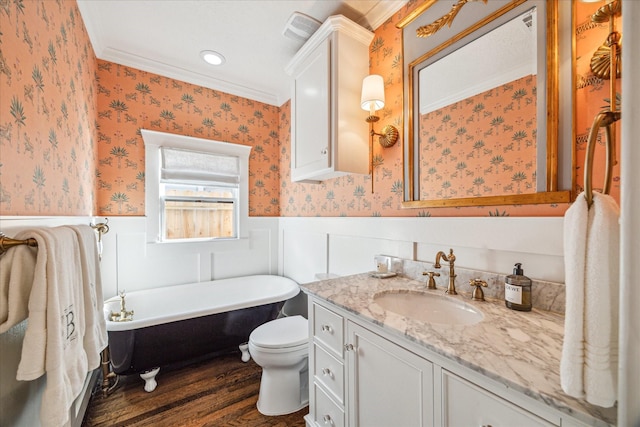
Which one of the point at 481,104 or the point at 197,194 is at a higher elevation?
the point at 481,104

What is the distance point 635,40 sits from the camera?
1.28 ft

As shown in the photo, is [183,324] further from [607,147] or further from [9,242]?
[607,147]

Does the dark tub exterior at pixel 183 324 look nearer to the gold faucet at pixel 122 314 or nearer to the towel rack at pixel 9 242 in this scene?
the gold faucet at pixel 122 314

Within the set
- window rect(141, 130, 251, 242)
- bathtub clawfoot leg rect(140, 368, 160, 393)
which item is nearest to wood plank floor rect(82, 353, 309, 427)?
bathtub clawfoot leg rect(140, 368, 160, 393)

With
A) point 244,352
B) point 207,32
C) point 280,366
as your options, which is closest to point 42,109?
point 207,32

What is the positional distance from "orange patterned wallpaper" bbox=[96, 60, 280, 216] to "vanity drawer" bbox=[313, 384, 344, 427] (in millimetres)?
2062

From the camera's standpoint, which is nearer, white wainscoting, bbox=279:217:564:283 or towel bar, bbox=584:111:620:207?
towel bar, bbox=584:111:620:207

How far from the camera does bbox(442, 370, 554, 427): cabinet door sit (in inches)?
23.9

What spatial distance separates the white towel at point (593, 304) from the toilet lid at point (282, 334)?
136 cm

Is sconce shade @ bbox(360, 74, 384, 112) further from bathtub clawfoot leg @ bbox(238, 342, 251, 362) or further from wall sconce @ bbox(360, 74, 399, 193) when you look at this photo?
bathtub clawfoot leg @ bbox(238, 342, 251, 362)

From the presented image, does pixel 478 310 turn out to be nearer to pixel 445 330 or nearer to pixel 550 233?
pixel 445 330

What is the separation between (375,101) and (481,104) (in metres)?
0.61

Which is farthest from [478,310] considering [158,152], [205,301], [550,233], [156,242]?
[158,152]

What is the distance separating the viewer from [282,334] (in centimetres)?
169
